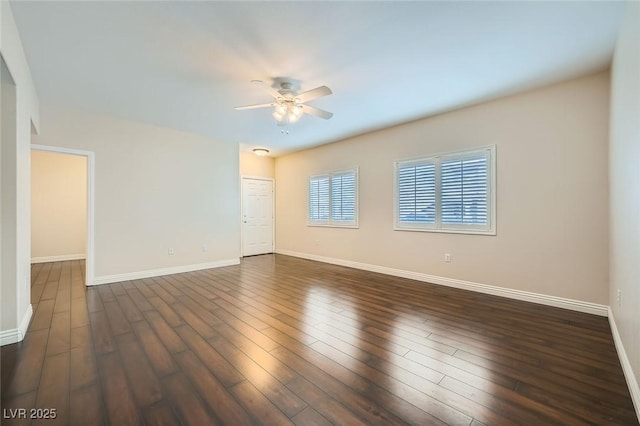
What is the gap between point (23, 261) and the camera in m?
2.72

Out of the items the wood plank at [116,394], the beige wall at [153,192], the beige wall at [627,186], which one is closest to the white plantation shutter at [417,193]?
the beige wall at [627,186]

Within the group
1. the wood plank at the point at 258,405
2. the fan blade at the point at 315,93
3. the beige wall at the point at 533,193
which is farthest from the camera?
the beige wall at the point at 533,193

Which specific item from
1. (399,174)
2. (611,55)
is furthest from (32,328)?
(611,55)

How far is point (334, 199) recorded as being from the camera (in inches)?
242

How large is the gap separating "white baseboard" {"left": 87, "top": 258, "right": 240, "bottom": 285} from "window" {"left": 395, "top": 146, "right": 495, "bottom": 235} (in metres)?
3.64

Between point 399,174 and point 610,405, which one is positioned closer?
point 610,405

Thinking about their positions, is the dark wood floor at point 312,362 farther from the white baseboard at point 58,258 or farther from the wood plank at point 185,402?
the white baseboard at point 58,258

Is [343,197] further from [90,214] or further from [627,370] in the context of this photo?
[627,370]

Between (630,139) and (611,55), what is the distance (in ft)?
4.70

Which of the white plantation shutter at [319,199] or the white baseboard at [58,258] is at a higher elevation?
the white plantation shutter at [319,199]

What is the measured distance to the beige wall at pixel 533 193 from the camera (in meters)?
3.07

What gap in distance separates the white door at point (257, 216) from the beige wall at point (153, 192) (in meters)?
1.06

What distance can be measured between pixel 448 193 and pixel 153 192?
198 inches

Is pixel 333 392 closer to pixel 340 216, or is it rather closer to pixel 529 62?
pixel 529 62
